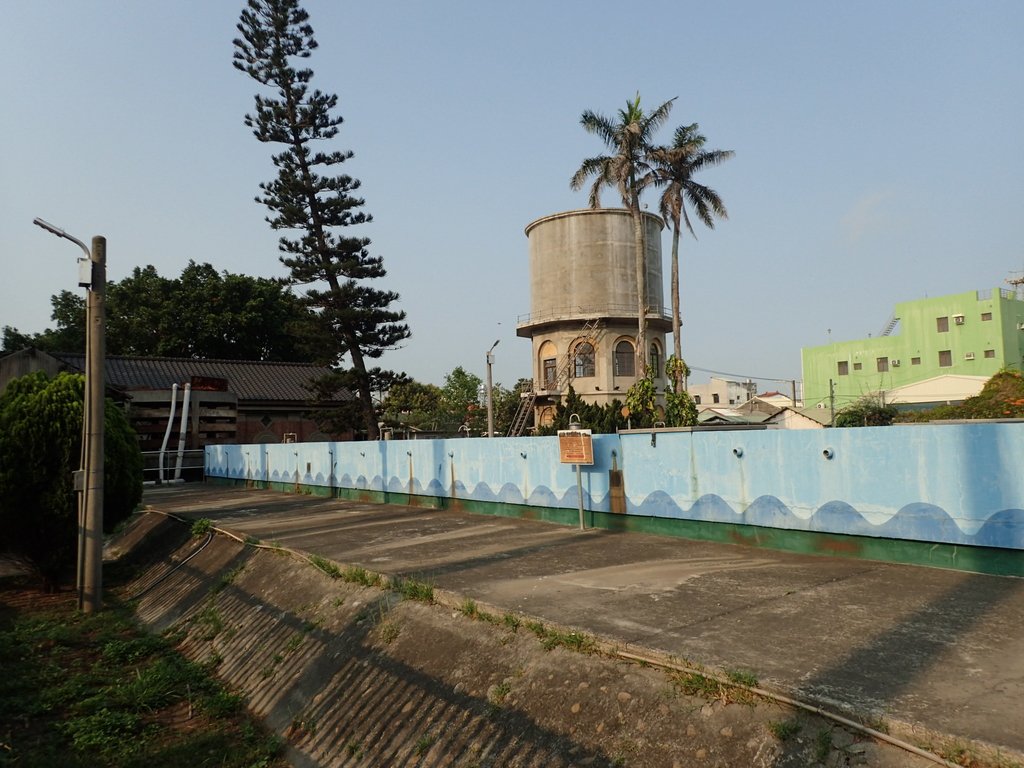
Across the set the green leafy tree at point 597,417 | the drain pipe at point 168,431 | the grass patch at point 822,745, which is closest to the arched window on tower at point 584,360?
the green leafy tree at point 597,417

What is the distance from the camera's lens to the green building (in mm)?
51688

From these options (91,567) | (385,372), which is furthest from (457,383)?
(91,567)

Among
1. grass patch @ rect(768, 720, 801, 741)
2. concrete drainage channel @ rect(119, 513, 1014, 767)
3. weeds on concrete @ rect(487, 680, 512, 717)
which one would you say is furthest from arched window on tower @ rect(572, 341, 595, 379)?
grass patch @ rect(768, 720, 801, 741)

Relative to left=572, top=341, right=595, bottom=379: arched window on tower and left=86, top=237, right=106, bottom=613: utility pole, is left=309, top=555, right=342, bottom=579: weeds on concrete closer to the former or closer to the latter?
left=86, top=237, right=106, bottom=613: utility pole

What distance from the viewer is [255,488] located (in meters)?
24.1

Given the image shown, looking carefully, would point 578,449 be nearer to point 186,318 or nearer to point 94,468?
point 94,468

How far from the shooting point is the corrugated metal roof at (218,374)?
33.8 metres

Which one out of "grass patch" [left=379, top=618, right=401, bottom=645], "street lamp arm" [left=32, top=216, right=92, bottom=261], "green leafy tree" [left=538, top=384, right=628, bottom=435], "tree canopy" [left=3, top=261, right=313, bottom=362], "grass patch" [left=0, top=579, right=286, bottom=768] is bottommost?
"grass patch" [left=0, top=579, right=286, bottom=768]

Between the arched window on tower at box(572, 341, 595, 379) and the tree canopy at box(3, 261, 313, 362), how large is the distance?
20.9m

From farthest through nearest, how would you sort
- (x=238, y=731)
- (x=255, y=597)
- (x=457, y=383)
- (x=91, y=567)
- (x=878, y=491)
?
(x=457, y=383) < (x=91, y=567) < (x=255, y=597) < (x=878, y=491) < (x=238, y=731)

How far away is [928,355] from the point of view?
56.3 meters

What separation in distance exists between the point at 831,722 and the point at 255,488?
2351cm

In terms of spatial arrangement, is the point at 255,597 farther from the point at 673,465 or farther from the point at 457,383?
the point at 457,383

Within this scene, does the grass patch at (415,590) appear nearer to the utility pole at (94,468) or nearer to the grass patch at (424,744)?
the grass patch at (424,744)
